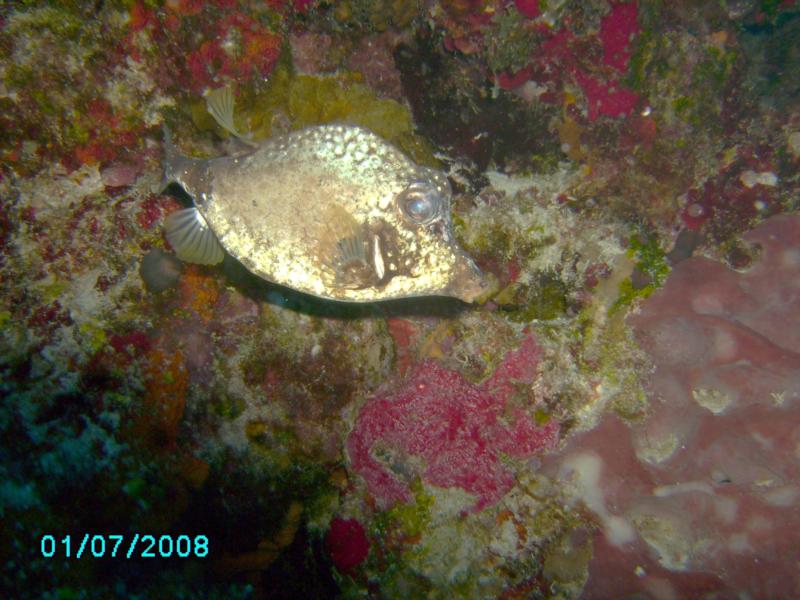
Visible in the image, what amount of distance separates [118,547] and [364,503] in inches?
→ 94.6

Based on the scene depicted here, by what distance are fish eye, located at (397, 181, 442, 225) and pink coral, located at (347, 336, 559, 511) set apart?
2296 mm

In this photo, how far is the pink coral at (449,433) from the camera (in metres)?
4.53

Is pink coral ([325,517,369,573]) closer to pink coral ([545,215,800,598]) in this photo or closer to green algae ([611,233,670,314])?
pink coral ([545,215,800,598])

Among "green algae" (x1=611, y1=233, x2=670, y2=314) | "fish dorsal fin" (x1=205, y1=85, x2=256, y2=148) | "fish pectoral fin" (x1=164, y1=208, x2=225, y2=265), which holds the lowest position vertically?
"green algae" (x1=611, y1=233, x2=670, y2=314)

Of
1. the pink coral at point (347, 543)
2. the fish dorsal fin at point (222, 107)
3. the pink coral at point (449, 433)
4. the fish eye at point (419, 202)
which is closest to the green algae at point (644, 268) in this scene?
the pink coral at point (449, 433)

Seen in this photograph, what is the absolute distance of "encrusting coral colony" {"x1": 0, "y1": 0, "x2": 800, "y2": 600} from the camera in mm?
3805

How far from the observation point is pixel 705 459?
431 centimetres

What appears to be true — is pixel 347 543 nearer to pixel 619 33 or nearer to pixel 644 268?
pixel 644 268

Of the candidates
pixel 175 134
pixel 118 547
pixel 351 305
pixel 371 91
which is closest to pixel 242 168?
pixel 175 134

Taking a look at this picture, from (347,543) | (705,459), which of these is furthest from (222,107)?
(705,459)

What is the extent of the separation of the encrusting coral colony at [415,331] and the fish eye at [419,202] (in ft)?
0.54

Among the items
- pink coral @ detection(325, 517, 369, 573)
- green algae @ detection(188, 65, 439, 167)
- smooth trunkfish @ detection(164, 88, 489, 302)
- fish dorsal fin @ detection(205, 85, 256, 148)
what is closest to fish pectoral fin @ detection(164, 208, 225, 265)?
smooth trunkfish @ detection(164, 88, 489, 302)

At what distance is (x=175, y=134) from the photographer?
4227 millimetres

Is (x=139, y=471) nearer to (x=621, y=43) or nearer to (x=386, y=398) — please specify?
(x=386, y=398)
